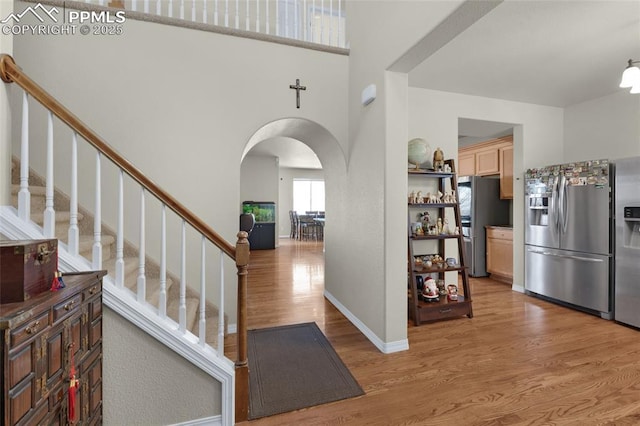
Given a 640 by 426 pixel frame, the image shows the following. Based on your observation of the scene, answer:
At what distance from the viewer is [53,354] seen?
1.05 metres

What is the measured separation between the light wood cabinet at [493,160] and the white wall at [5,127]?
5524 millimetres

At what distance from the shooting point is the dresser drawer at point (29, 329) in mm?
857

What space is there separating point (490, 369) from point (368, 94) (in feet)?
8.20

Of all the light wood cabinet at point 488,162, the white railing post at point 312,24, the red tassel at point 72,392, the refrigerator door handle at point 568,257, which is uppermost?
the white railing post at point 312,24

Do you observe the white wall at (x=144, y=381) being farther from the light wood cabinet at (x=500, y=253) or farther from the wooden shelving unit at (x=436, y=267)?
the light wood cabinet at (x=500, y=253)

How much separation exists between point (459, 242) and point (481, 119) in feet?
5.87

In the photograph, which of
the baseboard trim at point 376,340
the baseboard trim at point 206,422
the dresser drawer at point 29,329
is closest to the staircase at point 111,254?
the baseboard trim at point 206,422

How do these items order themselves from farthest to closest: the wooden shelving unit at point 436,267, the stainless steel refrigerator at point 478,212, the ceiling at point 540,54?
1. the stainless steel refrigerator at point 478,212
2. the wooden shelving unit at point 436,267
3. the ceiling at point 540,54

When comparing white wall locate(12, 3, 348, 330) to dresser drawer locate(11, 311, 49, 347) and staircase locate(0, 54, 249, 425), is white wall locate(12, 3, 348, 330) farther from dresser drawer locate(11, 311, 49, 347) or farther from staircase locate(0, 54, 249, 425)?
dresser drawer locate(11, 311, 49, 347)

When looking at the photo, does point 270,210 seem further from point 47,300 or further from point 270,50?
point 47,300

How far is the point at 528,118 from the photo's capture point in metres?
3.92

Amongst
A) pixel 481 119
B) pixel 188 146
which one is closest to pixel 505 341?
pixel 481 119

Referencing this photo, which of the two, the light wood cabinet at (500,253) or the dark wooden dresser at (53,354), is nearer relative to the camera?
the dark wooden dresser at (53,354)

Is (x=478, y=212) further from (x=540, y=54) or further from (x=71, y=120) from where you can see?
(x=71, y=120)
